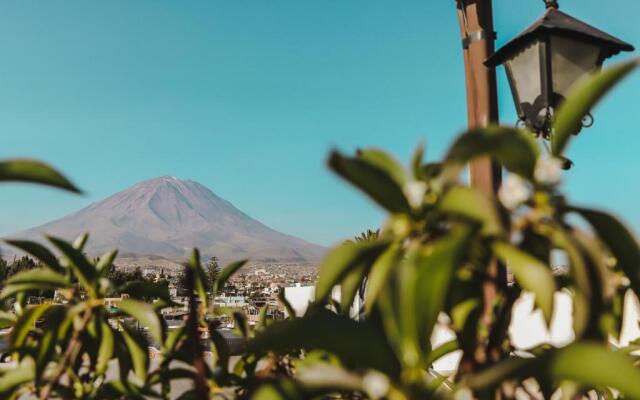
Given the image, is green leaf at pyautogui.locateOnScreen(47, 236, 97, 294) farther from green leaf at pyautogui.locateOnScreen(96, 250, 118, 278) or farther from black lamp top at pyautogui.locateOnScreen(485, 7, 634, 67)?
black lamp top at pyautogui.locateOnScreen(485, 7, 634, 67)

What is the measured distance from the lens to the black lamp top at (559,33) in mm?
2709

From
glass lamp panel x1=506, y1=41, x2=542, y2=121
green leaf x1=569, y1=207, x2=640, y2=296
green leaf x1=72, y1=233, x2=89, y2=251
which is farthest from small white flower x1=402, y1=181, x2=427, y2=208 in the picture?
glass lamp panel x1=506, y1=41, x2=542, y2=121

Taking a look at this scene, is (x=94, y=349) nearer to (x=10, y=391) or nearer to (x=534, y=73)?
(x=10, y=391)

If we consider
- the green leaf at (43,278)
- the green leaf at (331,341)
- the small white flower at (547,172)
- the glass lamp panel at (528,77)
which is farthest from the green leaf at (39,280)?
the glass lamp panel at (528,77)

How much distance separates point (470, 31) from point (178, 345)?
1978 mm

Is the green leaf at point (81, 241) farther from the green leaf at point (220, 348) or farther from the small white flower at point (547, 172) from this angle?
the small white flower at point (547, 172)

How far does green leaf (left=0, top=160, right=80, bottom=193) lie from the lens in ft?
3.17

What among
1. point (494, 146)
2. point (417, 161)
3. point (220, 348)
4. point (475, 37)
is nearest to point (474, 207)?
point (494, 146)

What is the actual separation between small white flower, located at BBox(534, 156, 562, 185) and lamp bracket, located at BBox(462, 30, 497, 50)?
1913 mm

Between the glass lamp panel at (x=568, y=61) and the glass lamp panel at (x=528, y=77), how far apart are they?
0.25 ft

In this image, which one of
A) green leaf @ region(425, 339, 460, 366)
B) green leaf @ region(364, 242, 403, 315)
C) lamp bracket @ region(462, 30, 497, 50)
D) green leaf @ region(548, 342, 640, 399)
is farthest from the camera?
lamp bracket @ region(462, 30, 497, 50)

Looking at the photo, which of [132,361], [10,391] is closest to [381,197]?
[132,361]

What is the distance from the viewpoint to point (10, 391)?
51.3 inches

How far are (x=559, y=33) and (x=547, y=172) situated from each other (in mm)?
2180
